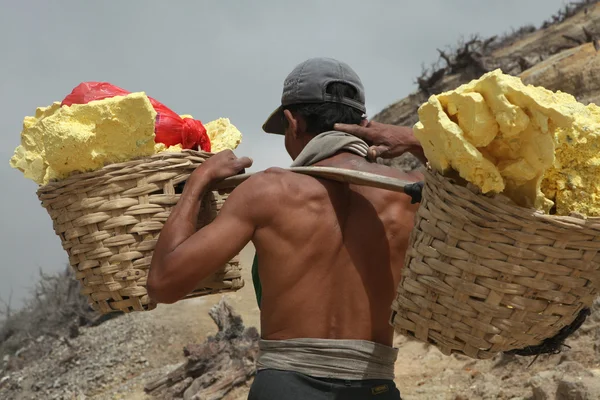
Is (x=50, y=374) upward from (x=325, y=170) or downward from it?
downward

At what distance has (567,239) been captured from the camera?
1.74 m

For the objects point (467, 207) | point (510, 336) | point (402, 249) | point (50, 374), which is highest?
point (467, 207)

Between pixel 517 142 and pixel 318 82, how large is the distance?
934 mm

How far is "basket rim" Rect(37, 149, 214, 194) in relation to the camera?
241 centimetres

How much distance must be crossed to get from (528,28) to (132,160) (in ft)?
70.6

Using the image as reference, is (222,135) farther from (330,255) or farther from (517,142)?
(517,142)

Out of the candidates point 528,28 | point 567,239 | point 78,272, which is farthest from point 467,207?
point 528,28

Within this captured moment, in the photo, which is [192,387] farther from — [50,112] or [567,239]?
[567,239]

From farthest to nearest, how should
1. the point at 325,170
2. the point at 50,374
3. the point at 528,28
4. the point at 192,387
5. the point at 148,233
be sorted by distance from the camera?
the point at 528,28, the point at 50,374, the point at 192,387, the point at 148,233, the point at 325,170

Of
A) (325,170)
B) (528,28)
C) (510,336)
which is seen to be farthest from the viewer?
(528,28)

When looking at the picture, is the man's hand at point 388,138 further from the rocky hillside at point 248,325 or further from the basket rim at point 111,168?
the rocky hillside at point 248,325

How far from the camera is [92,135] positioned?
7.77 feet

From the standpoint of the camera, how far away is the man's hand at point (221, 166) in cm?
249

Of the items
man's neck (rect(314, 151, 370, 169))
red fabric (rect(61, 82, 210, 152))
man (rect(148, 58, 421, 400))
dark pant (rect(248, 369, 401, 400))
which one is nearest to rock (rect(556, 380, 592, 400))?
man (rect(148, 58, 421, 400))
